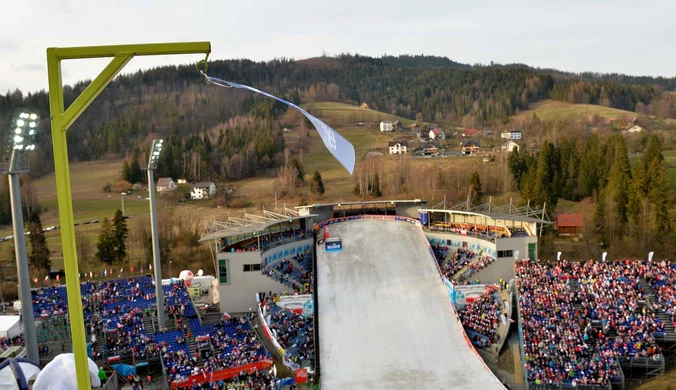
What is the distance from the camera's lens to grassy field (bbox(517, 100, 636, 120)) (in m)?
100

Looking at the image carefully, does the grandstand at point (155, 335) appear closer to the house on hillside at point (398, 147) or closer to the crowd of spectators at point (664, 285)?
the crowd of spectators at point (664, 285)

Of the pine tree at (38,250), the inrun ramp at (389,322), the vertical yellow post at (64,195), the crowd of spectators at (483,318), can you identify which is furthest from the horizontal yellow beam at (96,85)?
the pine tree at (38,250)

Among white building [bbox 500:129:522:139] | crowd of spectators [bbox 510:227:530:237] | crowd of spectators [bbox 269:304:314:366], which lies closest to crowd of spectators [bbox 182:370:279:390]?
crowd of spectators [bbox 269:304:314:366]

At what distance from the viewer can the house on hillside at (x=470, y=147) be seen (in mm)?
75750

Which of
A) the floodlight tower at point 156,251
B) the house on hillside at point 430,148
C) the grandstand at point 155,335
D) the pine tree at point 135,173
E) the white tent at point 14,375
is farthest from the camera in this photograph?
the house on hillside at point 430,148

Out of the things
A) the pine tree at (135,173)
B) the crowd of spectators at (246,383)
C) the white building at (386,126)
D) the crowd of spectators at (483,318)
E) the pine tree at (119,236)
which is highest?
the white building at (386,126)

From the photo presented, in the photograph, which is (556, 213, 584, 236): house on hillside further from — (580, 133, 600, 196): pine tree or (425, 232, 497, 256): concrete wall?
(425, 232, 497, 256): concrete wall

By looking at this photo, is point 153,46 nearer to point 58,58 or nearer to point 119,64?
point 119,64

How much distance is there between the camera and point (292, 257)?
3284 cm

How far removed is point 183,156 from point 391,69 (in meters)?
91.0

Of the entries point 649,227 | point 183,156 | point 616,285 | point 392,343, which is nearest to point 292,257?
point 392,343

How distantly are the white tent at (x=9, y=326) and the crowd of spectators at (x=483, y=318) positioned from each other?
1889cm

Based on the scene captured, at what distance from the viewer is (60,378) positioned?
45.1 ft

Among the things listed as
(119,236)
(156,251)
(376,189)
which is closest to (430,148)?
(376,189)
